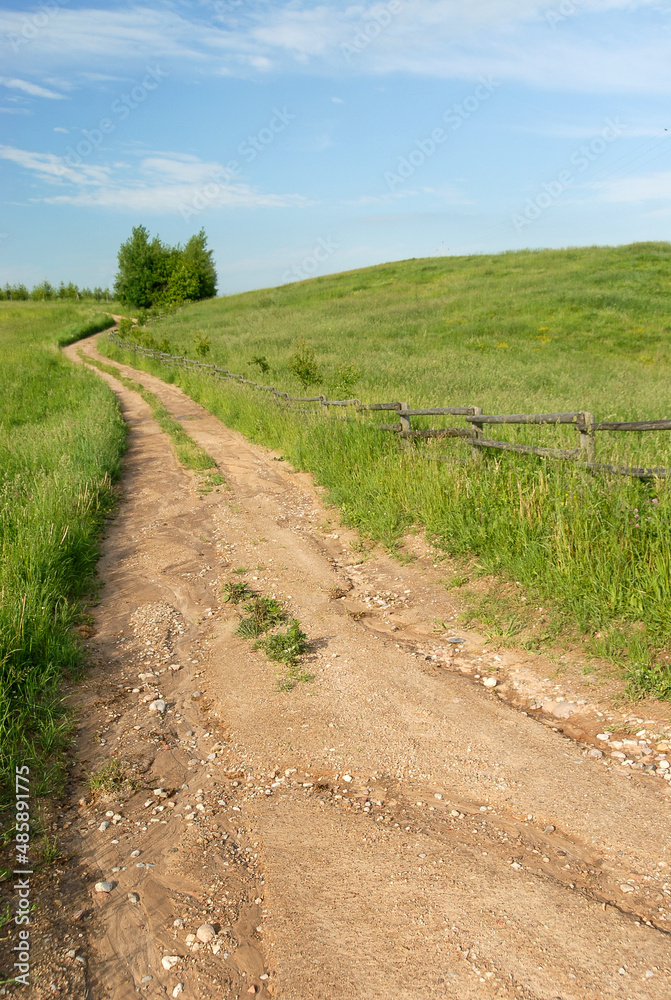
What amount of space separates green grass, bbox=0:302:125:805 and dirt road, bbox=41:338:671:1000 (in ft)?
0.90

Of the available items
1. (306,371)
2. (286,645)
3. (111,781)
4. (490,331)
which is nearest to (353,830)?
(111,781)

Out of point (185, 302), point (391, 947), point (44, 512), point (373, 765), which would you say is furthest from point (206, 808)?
point (185, 302)

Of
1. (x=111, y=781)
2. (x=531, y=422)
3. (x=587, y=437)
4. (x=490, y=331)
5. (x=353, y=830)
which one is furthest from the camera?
(x=490, y=331)

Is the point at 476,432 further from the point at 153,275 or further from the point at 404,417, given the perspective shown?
the point at 153,275

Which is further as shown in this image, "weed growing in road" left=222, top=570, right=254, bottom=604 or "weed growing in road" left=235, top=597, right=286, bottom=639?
"weed growing in road" left=222, top=570, right=254, bottom=604

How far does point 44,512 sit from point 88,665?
9.37 feet

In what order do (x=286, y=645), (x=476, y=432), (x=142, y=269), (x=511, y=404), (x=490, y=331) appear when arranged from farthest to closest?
(x=142, y=269) < (x=490, y=331) < (x=511, y=404) < (x=476, y=432) < (x=286, y=645)

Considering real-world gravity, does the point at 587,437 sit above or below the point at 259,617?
above

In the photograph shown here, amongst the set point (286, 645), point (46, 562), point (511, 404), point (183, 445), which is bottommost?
point (286, 645)

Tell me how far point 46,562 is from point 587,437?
17.5ft

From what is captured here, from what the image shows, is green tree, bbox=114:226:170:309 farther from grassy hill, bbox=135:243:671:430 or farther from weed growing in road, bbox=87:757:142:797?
weed growing in road, bbox=87:757:142:797

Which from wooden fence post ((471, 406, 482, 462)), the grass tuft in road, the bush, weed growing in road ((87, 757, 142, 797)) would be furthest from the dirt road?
the bush

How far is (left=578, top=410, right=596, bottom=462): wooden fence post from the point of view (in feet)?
19.1

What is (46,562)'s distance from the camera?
6078 mm
